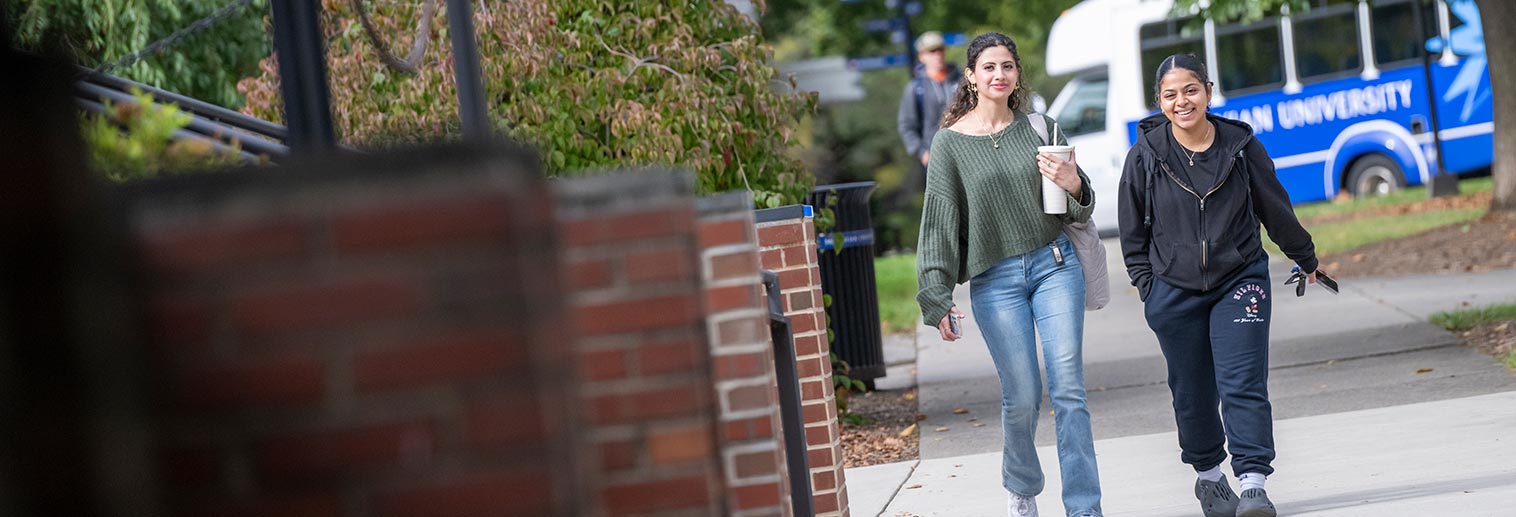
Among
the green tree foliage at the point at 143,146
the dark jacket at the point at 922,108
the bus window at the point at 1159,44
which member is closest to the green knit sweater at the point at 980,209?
the green tree foliage at the point at 143,146

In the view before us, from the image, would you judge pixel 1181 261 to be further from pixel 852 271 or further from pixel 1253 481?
pixel 852 271

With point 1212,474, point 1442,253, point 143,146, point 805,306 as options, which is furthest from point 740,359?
point 1442,253

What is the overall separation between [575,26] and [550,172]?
26.3 inches

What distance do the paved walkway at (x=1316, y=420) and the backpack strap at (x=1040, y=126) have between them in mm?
1356

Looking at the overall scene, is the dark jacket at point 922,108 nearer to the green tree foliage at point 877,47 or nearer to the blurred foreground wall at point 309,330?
the blurred foreground wall at point 309,330

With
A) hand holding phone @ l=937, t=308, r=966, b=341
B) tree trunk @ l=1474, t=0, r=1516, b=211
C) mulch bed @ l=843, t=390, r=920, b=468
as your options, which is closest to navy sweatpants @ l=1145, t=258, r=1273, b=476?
hand holding phone @ l=937, t=308, r=966, b=341

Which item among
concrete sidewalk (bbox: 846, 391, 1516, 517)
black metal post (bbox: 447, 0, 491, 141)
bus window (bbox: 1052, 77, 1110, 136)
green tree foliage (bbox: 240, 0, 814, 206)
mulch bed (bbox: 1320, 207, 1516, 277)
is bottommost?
concrete sidewalk (bbox: 846, 391, 1516, 517)

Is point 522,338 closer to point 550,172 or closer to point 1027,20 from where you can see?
point 550,172

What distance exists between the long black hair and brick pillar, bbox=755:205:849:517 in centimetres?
69

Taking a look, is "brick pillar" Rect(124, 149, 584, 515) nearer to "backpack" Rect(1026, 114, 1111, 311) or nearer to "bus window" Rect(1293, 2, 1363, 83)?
"backpack" Rect(1026, 114, 1111, 311)

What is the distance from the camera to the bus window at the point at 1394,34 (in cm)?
2128

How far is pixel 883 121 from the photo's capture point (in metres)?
35.8

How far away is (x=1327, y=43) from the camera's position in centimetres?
2202

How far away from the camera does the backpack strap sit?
18.5ft
